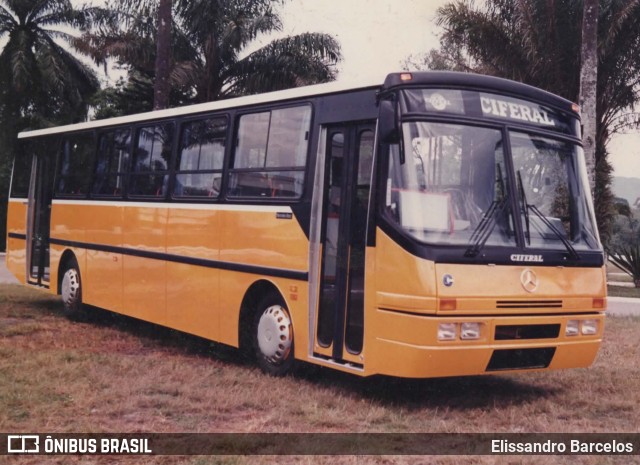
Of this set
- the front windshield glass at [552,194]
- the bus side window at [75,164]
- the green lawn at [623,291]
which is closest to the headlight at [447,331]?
the front windshield glass at [552,194]

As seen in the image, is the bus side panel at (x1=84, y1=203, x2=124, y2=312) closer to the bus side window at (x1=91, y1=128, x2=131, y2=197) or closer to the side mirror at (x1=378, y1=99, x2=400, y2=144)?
the bus side window at (x1=91, y1=128, x2=131, y2=197)

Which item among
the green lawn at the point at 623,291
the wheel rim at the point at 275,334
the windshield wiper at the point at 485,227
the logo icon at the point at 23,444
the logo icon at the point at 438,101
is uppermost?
the logo icon at the point at 438,101

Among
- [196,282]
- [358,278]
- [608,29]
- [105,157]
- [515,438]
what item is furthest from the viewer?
[608,29]

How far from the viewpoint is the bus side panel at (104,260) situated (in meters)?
12.7

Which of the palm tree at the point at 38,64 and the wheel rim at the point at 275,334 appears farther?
the palm tree at the point at 38,64

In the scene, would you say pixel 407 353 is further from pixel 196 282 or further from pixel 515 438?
pixel 196 282

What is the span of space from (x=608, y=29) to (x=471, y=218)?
56.4ft

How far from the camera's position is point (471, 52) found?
81.4 ft

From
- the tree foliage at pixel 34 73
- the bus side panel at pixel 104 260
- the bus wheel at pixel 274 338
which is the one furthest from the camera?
the tree foliage at pixel 34 73

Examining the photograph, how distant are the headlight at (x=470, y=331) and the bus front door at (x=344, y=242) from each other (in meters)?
0.99

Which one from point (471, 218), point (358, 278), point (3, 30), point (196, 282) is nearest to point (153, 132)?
point (196, 282)

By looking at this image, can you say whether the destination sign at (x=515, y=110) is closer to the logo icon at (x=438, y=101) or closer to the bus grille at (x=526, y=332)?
the logo icon at (x=438, y=101)

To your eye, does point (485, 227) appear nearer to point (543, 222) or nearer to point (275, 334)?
point (543, 222)

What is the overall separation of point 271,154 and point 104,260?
4477 millimetres
